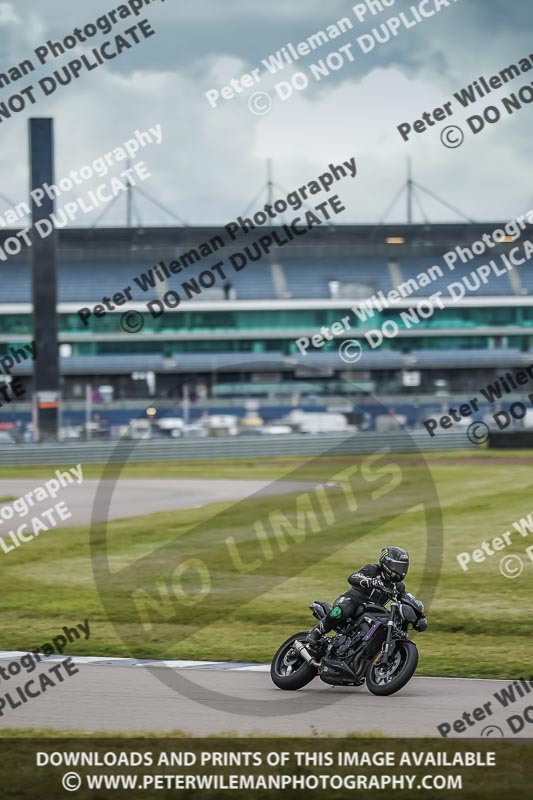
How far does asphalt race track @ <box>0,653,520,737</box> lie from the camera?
26.8 ft

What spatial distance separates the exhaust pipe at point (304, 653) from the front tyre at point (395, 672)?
0.40 meters

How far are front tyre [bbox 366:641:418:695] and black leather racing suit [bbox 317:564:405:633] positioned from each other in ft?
1.27

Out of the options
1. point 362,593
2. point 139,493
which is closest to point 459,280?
point 139,493

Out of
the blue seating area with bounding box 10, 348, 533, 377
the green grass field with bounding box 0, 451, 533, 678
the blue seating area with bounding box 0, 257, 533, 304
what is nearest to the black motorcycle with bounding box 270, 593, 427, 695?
the green grass field with bounding box 0, 451, 533, 678

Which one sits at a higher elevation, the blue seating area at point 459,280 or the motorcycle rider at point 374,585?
the blue seating area at point 459,280

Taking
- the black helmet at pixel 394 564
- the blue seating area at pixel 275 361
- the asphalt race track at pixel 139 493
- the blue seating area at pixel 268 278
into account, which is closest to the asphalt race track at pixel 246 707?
the black helmet at pixel 394 564

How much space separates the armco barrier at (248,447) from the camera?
39.8 m

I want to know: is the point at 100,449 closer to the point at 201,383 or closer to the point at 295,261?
the point at 201,383

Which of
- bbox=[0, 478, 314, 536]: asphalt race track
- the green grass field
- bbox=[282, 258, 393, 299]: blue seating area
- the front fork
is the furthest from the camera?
bbox=[282, 258, 393, 299]: blue seating area

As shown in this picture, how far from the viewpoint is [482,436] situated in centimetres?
4338

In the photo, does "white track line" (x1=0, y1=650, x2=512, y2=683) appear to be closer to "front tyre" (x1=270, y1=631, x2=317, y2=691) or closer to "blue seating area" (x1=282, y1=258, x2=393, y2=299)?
"front tyre" (x1=270, y1=631, x2=317, y2=691)

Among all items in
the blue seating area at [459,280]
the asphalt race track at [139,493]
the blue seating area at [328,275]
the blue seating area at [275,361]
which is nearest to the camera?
the asphalt race track at [139,493]

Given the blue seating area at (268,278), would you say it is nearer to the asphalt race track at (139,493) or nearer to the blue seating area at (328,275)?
the blue seating area at (328,275)

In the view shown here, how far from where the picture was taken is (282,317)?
70.2 meters
